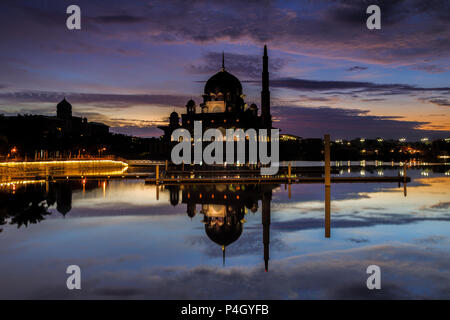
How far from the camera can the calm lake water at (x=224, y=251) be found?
7625 millimetres

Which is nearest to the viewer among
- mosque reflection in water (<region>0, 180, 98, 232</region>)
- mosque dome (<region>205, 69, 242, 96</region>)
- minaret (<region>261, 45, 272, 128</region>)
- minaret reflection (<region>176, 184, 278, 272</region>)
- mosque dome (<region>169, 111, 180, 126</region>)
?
minaret reflection (<region>176, 184, 278, 272</region>)

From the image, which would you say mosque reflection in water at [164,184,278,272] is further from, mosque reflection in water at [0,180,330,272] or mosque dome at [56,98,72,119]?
mosque dome at [56,98,72,119]

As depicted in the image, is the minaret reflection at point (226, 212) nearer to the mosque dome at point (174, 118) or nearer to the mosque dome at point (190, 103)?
the mosque dome at point (190, 103)

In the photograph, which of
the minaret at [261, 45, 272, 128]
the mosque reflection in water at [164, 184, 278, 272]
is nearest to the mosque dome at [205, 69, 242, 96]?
the minaret at [261, 45, 272, 128]

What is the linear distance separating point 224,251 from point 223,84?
302ft

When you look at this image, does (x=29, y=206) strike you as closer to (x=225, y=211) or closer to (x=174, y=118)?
(x=225, y=211)

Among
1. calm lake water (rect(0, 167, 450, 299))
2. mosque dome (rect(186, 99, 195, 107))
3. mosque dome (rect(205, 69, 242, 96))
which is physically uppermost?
mosque dome (rect(205, 69, 242, 96))

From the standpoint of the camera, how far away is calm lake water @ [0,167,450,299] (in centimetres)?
762

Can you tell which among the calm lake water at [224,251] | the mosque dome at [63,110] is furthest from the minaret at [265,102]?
the calm lake water at [224,251]

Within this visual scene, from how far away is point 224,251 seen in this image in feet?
34.5

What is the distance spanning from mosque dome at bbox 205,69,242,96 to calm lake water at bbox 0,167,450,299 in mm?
82499

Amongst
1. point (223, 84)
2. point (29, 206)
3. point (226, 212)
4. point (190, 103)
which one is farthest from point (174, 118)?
point (226, 212)

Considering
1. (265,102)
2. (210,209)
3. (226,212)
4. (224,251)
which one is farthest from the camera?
(265,102)
